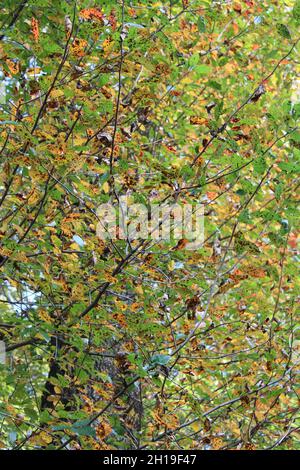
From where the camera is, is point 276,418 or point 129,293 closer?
point 276,418

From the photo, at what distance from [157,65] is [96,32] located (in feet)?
0.95

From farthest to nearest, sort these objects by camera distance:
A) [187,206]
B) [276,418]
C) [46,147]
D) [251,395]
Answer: [276,418] < [251,395] < [187,206] < [46,147]

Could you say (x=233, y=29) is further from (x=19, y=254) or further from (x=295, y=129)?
(x=19, y=254)

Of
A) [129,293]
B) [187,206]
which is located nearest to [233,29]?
[129,293]

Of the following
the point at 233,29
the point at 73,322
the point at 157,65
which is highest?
the point at 233,29

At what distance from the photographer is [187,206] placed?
2709 millimetres

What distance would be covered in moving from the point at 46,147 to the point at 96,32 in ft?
1.73

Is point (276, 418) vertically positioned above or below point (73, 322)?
below

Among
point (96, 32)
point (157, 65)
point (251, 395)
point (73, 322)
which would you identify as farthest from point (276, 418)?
point (96, 32)

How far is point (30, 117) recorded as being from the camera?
8.56 ft

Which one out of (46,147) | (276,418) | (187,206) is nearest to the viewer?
(46,147)

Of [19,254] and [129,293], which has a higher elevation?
[129,293]

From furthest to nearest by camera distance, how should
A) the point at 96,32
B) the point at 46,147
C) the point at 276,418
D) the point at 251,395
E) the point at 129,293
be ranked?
the point at 129,293
the point at 276,418
the point at 251,395
the point at 96,32
the point at 46,147

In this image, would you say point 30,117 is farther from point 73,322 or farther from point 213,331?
point 213,331
